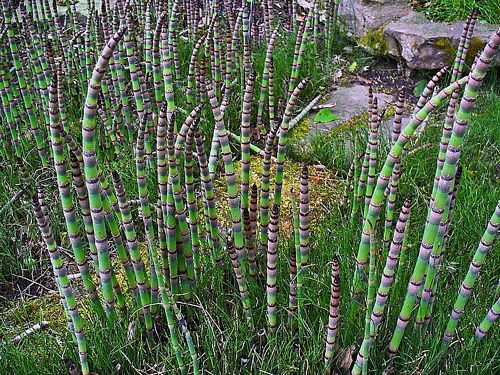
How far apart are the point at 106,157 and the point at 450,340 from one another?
1.52m

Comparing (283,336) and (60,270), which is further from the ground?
(60,270)

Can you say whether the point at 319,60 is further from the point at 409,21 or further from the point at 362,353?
the point at 362,353

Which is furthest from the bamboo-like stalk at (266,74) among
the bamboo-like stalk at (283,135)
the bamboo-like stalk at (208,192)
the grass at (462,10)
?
the grass at (462,10)

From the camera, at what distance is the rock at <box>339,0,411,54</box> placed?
3.60 meters

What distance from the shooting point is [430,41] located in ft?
10.7

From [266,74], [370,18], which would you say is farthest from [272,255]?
[370,18]

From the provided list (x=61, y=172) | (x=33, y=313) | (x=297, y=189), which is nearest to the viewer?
(x=61, y=172)

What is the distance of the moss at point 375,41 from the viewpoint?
11.7ft

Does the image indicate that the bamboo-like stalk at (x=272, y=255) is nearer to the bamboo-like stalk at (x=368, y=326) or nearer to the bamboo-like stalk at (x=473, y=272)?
the bamboo-like stalk at (x=368, y=326)

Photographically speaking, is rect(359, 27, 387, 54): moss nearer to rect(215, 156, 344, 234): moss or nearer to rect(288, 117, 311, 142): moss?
rect(288, 117, 311, 142): moss

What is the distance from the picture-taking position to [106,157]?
2.36m

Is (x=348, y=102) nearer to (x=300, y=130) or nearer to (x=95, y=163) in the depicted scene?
(x=300, y=130)

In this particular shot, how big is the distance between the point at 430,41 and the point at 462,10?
441 mm

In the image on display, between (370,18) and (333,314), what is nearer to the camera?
(333,314)
